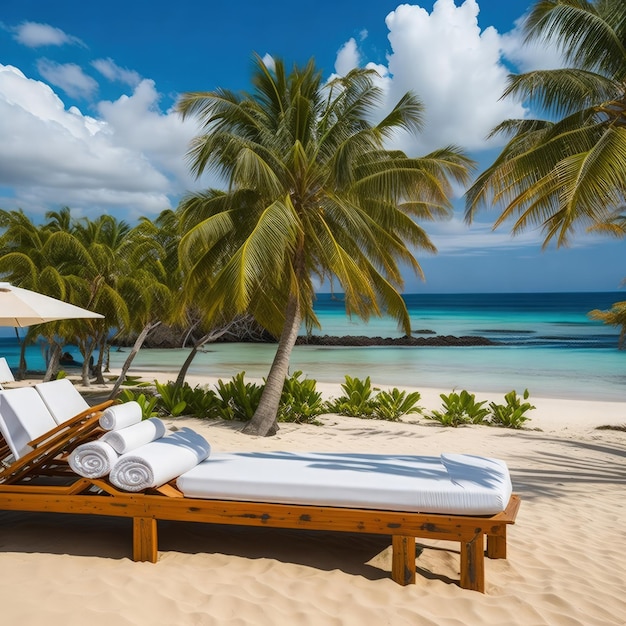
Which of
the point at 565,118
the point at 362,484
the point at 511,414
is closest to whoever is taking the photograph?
the point at 362,484

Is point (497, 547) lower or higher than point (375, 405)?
higher

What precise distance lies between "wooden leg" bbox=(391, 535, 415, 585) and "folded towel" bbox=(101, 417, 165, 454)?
176cm

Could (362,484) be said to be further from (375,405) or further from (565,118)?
(375,405)

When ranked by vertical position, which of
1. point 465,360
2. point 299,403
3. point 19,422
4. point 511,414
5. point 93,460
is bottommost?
point 465,360

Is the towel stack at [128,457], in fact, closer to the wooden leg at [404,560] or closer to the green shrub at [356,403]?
the wooden leg at [404,560]

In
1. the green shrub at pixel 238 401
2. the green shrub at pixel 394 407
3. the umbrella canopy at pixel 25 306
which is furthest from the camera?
the green shrub at pixel 394 407

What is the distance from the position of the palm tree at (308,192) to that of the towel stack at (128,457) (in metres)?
4.29

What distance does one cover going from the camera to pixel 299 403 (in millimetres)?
10414

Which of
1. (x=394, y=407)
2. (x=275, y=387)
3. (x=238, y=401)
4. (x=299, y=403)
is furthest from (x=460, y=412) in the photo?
(x=238, y=401)

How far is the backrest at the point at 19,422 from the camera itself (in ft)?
12.8

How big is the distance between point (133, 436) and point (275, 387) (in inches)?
227

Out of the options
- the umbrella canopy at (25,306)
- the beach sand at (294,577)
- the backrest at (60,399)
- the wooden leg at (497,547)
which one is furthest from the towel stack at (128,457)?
the umbrella canopy at (25,306)

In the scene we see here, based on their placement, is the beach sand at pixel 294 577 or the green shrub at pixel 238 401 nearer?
the beach sand at pixel 294 577

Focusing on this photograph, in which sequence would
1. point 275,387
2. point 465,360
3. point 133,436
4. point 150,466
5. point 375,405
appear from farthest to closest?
1. point 465,360
2. point 375,405
3. point 275,387
4. point 133,436
5. point 150,466
